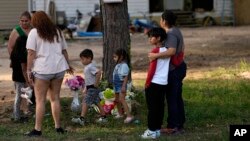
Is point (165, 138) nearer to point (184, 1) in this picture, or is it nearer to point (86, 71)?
point (86, 71)

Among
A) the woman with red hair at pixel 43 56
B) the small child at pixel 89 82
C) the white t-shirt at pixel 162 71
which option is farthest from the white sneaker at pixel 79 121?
the white t-shirt at pixel 162 71

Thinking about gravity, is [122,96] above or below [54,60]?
below

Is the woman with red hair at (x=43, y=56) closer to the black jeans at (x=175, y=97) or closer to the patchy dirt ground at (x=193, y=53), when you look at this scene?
the black jeans at (x=175, y=97)

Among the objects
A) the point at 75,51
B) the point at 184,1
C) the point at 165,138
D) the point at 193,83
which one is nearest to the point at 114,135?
the point at 165,138

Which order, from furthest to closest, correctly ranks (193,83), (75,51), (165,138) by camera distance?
(75,51)
(193,83)
(165,138)

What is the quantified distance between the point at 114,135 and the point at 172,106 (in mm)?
846

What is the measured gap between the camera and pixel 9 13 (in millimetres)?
30062

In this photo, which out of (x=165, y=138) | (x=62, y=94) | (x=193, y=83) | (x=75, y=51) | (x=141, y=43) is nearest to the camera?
(x=165, y=138)

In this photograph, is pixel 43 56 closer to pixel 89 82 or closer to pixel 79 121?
pixel 89 82

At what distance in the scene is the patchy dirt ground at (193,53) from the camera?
1293 centimetres

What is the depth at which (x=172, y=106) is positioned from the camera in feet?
24.0

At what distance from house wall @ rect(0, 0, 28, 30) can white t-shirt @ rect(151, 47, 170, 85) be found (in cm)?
2406

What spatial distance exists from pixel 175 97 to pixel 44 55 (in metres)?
1.76

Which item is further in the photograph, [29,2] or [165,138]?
[29,2]
